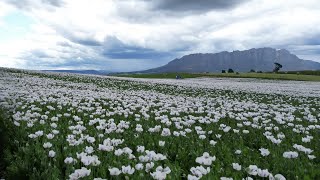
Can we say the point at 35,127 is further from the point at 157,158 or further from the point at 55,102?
the point at 55,102

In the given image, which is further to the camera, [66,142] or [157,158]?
[66,142]

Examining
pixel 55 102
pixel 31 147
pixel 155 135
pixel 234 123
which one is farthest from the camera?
pixel 55 102

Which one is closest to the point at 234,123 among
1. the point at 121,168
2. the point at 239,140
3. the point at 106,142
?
the point at 239,140

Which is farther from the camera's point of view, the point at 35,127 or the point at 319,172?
the point at 35,127

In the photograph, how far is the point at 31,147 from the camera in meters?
6.84

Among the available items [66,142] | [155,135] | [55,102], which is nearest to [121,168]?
[66,142]

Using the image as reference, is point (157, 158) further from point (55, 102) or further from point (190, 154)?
point (55, 102)

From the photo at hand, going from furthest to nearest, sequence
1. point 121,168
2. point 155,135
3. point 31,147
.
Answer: point 155,135 → point 31,147 → point 121,168

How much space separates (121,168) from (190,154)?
70.3 inches

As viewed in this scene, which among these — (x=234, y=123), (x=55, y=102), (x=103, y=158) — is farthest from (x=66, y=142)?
(x=55, y=102)

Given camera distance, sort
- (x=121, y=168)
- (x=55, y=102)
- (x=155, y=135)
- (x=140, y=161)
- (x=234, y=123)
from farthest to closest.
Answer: (x=55, y=102), (x=234, y=123), (x=155, y=135), (x=140, y=161), (x=121, y=168)

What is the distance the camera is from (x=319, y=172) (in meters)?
5.94

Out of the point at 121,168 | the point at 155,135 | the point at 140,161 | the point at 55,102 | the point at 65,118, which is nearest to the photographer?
the point at 121,168

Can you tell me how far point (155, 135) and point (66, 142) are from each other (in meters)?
→ 2.34
